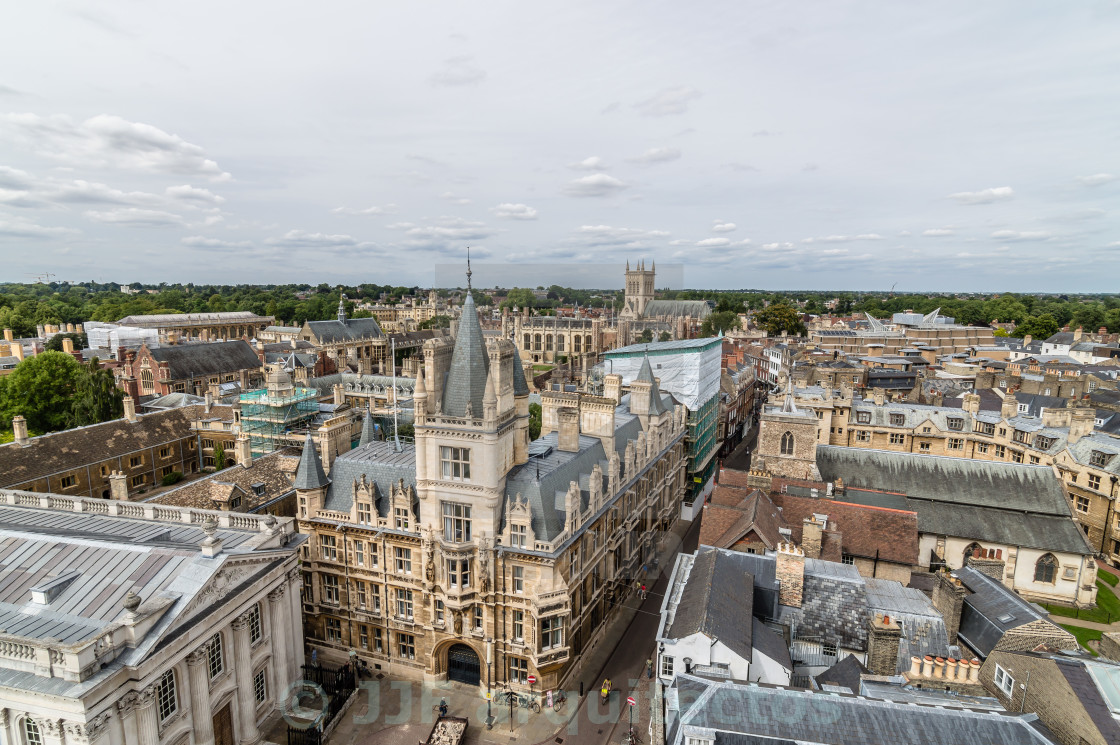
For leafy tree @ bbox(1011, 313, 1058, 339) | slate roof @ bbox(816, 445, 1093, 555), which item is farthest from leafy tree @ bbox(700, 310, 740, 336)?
slate roof @ bbox(816, 445, 1093, 555)

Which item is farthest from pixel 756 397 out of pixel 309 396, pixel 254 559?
pixel 254 559

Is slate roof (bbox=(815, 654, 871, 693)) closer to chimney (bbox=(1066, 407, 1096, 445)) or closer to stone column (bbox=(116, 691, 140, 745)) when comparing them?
stone column (bbox=(116, 691, 140, 745))

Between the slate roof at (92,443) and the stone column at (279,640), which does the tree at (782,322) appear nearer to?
the slate roof at (92,443)

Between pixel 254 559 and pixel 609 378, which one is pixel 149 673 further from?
pixel 609 378

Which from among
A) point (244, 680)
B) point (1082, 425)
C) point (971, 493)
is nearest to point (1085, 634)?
point (971, 493)

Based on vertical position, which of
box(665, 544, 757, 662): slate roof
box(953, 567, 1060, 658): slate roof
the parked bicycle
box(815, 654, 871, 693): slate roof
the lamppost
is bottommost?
the parked bicycle

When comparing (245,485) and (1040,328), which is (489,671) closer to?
(245,485)
